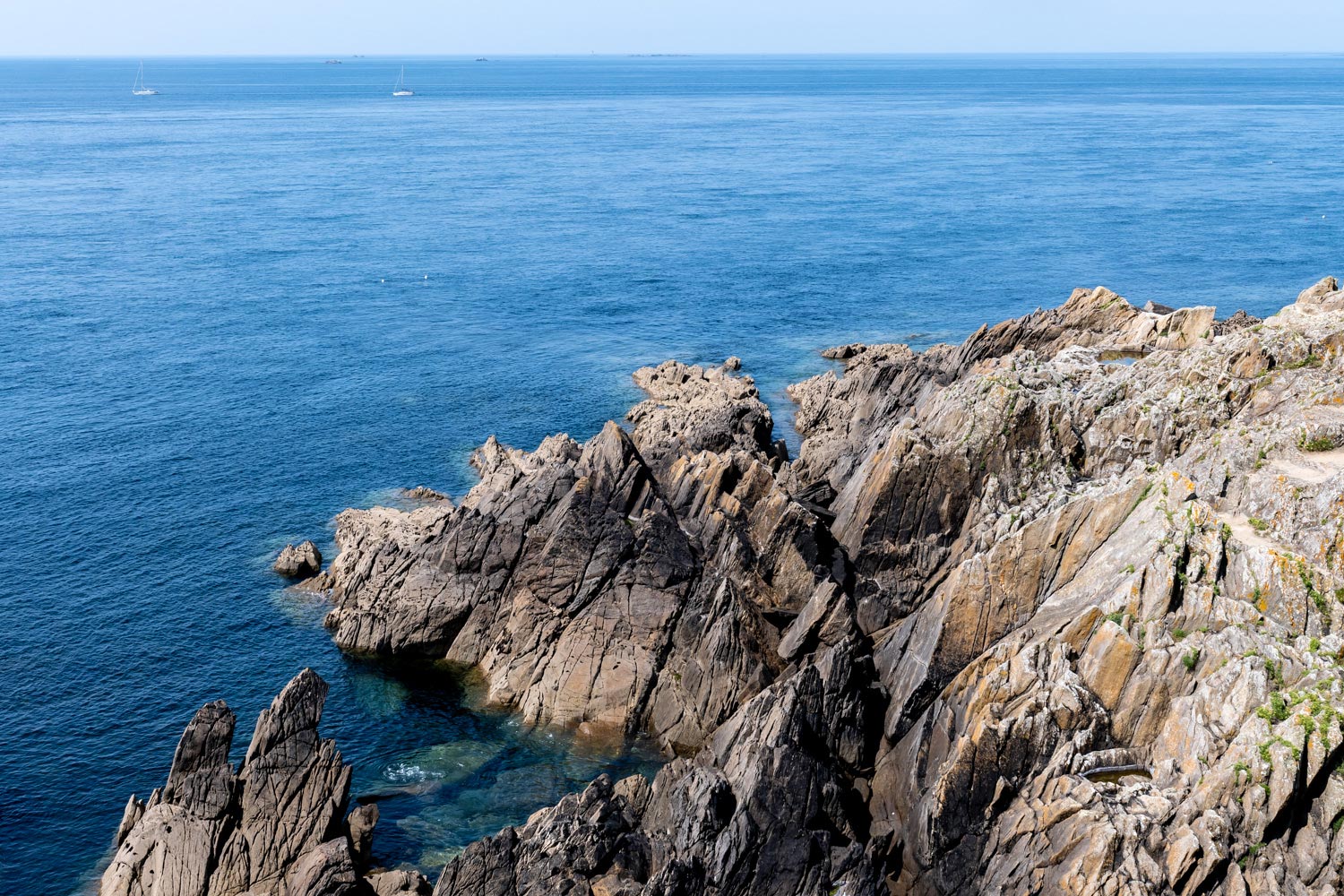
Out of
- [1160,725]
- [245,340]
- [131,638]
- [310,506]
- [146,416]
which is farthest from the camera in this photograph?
[245,340]

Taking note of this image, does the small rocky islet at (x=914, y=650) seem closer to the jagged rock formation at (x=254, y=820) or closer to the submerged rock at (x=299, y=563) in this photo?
the jagged rock formation at (x=254, y=820)

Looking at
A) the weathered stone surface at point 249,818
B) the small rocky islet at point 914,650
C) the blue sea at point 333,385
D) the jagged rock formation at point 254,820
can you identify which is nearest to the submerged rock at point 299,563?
the blue sea at point 333,385

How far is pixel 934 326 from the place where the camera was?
136125 millimetres

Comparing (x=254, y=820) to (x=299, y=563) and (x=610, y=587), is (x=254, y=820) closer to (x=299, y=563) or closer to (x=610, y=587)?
(x=610, y=587)

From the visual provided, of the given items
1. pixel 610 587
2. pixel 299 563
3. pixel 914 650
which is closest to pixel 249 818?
pixel 610 587

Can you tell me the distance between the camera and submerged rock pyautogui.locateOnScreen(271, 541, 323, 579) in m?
81.1

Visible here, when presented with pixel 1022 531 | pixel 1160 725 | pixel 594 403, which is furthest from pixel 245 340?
pixel 1160 725

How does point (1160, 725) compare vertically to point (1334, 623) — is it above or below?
below

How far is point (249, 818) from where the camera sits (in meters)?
50.3

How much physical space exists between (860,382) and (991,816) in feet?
201

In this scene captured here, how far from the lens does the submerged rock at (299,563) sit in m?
81.1

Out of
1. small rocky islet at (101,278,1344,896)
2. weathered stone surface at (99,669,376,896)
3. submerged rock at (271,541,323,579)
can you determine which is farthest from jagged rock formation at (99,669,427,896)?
submerged rock at (271,541,323,579)

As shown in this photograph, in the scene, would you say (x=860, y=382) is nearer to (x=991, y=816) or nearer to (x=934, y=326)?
(x=934, y=326)

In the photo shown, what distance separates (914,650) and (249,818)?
3112cm
